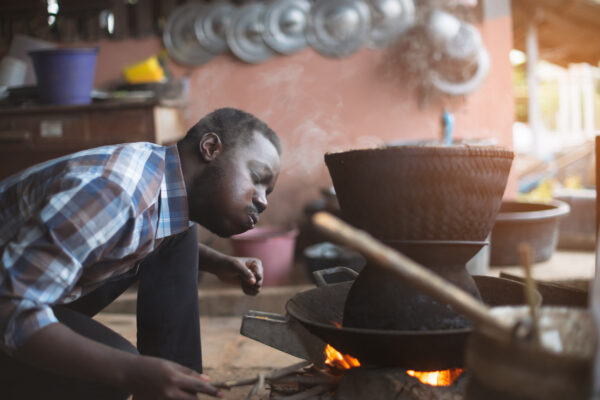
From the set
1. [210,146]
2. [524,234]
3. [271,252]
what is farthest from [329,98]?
[210,146]

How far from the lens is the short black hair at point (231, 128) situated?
1.82 m

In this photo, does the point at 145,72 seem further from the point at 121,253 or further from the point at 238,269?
the point at 121,253

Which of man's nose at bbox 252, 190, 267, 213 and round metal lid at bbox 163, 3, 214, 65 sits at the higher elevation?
round metal lid at bbox 163, 3, 214, 65

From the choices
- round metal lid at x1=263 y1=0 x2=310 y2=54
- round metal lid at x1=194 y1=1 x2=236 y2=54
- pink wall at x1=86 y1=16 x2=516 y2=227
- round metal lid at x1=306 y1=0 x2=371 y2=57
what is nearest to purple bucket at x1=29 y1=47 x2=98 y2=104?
pink wall at x1=86 y1=16 x2=516 y2=227

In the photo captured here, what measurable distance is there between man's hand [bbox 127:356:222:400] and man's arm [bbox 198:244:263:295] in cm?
82

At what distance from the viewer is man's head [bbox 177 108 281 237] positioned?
1770 mm

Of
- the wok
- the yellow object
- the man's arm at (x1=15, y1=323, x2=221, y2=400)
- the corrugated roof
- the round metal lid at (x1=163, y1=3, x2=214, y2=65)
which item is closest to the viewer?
the man's arm at (x1=15, y1=323, x2=221, y2=400)

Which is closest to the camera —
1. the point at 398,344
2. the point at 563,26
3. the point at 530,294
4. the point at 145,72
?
the point at 530,294

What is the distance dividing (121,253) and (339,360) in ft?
2.61

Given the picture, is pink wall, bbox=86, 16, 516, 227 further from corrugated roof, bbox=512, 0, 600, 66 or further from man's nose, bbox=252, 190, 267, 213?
corrugated roof, bbox=512, 0, 600, 66

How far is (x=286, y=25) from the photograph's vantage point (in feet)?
14.8

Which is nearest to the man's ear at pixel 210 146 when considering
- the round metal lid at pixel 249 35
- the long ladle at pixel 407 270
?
the long ladle at pixel 407 270

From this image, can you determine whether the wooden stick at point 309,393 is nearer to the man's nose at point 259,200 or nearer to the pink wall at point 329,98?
the man's nose at point 259,200

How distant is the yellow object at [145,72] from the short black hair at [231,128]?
2654 millimetres
